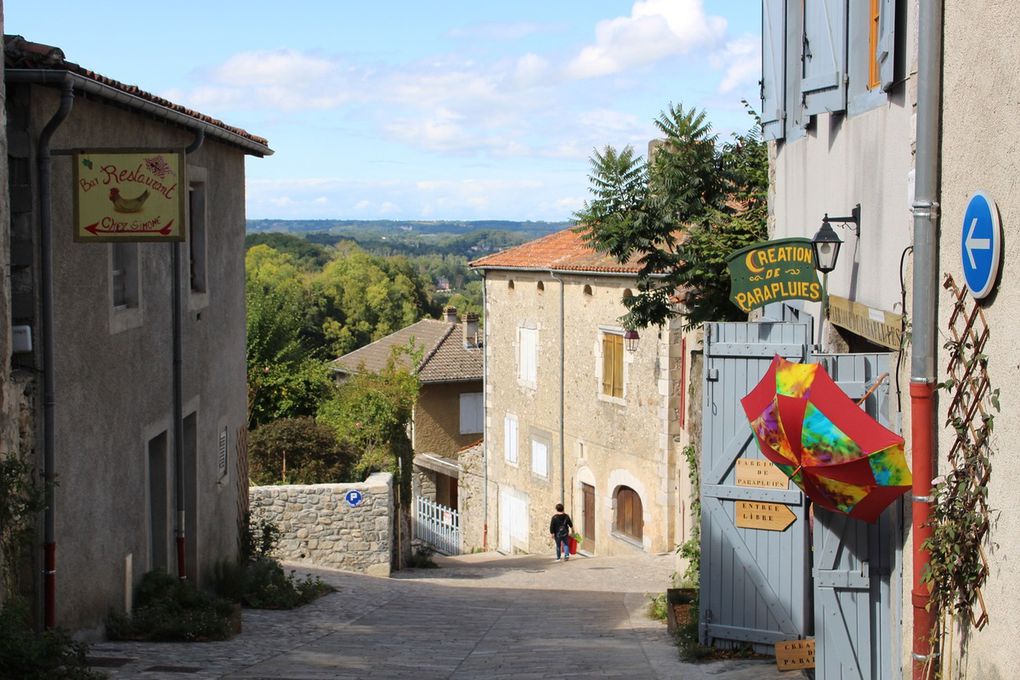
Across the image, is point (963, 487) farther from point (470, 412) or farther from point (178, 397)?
point (470, 412)

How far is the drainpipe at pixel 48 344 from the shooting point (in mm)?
7648

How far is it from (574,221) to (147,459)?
7.21 m

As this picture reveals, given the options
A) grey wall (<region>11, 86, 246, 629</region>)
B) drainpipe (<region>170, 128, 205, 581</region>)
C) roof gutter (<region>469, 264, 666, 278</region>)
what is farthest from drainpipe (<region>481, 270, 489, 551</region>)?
drainpipe (<region>170, 128, 205, 581</region>)

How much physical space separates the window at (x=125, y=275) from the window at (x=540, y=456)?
57.1 feet

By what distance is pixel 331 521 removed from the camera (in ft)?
58.5

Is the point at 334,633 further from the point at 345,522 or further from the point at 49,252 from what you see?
the point at 345,522

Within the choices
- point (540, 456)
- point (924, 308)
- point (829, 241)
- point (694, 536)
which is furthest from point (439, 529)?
point (924, 308)

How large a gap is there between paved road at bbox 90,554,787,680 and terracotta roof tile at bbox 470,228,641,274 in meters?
8.21

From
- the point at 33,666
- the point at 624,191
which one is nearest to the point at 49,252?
the point at 33,666

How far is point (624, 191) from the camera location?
1531cm

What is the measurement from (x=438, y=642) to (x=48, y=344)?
439 centimetres

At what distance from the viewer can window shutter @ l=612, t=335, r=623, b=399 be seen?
927 inches

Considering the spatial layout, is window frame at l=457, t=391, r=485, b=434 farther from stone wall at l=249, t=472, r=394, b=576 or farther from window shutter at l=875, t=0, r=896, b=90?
window shutter at l=875, t=0, r=896, b=90

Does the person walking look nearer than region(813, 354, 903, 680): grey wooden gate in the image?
No
